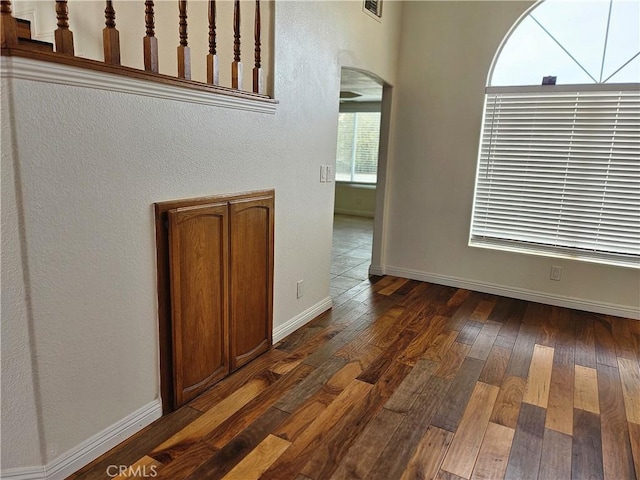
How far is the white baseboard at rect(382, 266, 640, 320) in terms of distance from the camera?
3.60m

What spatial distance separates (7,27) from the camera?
130cm

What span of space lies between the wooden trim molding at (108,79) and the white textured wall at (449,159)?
2.32 m

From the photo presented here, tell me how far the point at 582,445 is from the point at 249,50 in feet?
8.75

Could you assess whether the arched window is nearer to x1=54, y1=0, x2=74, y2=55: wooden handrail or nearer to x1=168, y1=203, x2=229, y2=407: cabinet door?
x1=168, y1=203, x2=229, y2=407: cabinet door

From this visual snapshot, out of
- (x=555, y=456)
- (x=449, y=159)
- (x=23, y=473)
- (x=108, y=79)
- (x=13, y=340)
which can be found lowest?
(x=555, y=456)

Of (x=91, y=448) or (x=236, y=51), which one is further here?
(x=236, y=51)

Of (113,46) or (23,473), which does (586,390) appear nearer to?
(23,473)

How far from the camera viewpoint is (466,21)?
3.79 m

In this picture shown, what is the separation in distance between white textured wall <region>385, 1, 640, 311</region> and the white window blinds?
0.15m

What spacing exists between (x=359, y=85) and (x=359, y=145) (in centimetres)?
320

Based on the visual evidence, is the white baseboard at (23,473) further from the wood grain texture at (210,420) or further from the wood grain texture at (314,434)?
the wood grain texture at (314,434)

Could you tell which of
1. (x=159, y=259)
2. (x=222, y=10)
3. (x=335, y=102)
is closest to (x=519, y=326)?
(x=335, y=102)

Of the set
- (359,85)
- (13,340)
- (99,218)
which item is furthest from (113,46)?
(359,85)

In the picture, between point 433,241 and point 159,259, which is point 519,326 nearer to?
point 433,241
